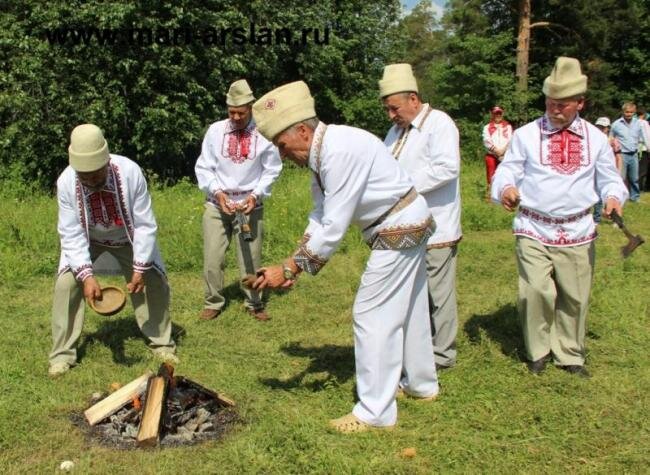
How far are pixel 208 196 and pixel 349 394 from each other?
108 inches

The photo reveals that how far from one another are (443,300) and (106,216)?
258cm

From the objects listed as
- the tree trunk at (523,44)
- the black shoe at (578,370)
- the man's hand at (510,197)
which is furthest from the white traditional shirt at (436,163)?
the tree trunk at (523,44)

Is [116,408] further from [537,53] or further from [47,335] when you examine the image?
[537,53]

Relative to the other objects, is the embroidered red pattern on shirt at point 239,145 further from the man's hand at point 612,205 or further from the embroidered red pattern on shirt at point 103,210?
the man's hand at point 612,205

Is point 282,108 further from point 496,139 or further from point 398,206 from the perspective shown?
point 496,139

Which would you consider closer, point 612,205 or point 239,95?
point 612,205

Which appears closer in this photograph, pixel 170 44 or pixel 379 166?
pixel 379 166

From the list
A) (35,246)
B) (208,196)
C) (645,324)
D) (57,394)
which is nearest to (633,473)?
(645,324)

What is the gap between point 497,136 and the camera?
43.7ft

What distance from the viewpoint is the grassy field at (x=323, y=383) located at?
154 inches

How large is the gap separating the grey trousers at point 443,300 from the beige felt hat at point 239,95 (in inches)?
97.2

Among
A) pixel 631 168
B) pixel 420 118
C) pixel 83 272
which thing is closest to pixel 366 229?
pixel 420 118

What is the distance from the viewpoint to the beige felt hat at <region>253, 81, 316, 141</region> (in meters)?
3.73

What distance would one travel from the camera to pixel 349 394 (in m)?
4.78
